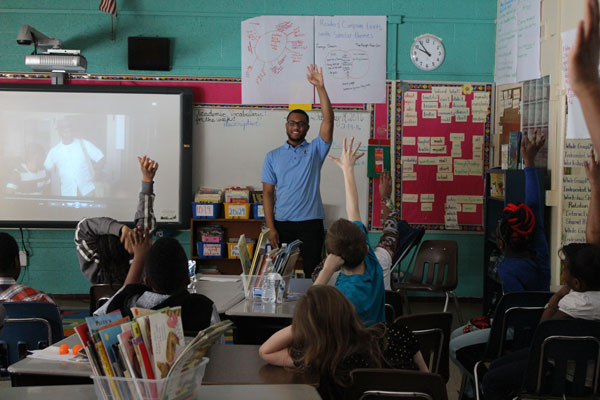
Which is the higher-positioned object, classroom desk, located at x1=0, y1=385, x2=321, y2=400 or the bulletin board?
the bulletin board

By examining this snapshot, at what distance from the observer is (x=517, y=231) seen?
3.77m

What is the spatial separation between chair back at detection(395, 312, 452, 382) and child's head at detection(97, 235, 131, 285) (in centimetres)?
168

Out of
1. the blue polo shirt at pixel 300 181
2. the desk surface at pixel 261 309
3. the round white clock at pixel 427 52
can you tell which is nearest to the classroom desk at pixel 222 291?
the desk surface at pixel 261 309

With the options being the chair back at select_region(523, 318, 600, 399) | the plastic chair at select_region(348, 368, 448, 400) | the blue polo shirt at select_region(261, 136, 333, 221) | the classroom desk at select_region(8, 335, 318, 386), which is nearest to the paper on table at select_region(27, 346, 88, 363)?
the classroom desk at select_region(8, 335, 318, 386)

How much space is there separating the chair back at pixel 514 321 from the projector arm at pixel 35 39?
4.87 metres

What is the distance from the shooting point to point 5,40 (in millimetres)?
6609

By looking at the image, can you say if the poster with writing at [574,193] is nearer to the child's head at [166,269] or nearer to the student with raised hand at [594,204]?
the student with raised hand at [594,204]

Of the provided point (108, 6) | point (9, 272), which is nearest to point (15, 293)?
point (9, 272)

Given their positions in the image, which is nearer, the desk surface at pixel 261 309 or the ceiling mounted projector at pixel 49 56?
the desk surface at pixel 261 309

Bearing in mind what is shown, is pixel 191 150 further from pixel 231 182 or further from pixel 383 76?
pixel 383 76

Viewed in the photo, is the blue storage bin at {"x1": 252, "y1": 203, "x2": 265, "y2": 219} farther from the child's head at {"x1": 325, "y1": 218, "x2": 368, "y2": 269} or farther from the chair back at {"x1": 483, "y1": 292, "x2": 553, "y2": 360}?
the child's head at {"x1": 325, "y1": 218, "x2": 368, "y2": 269}

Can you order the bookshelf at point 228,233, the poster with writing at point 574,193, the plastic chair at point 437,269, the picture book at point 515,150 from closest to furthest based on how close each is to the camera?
the poster with writing at point 574,193 → the picture book at point 515,150 → the plastic chair at point 437,269 → the bookshelf at point 228,233

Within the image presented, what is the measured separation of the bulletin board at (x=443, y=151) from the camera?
6684mm

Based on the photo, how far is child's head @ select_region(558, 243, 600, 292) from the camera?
2.92 m
